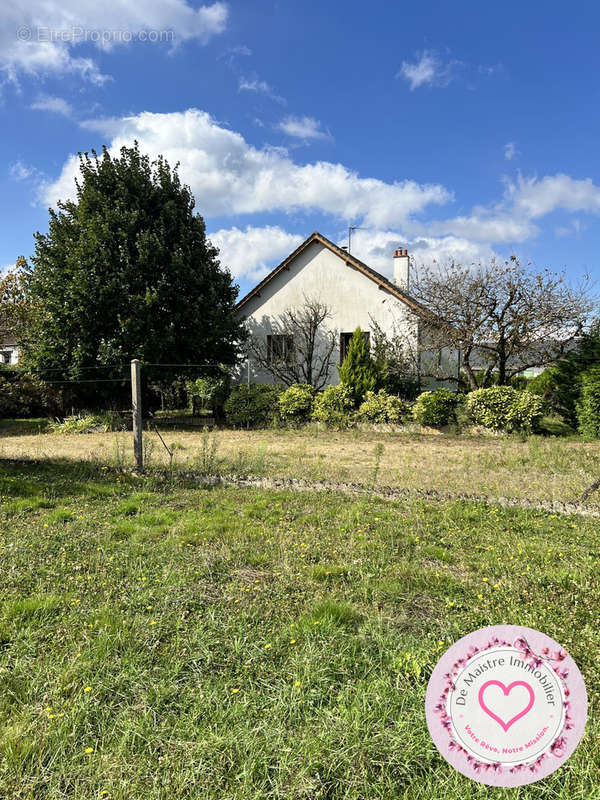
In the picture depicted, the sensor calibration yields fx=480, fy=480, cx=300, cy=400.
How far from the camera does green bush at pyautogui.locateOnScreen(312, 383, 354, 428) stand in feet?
52.1

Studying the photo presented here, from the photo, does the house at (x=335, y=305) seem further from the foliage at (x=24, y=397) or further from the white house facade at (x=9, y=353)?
the white house facade at (x=9, y=353)

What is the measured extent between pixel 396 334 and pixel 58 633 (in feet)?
56.7

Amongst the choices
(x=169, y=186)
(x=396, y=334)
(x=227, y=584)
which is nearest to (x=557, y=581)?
(x=227, y=584)

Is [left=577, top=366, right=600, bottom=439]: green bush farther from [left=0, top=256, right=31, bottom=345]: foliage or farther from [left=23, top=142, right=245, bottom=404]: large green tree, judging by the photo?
[left=0, top=256, right=31, bottom=345]: foliage

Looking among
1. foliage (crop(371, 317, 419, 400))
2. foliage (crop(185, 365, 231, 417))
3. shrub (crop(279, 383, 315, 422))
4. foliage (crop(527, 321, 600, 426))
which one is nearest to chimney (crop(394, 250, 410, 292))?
→ foliage (crop(371, 317, 419, 400))

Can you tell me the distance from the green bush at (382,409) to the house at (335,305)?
9.81 ft

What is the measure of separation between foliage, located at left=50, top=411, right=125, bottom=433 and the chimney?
12.4 m

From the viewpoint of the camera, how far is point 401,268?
66.4 ft

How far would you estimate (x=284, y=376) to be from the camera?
20016 millimetres

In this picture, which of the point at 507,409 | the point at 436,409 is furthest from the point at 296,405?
the point at 507,409

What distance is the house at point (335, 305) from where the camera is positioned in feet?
61.0

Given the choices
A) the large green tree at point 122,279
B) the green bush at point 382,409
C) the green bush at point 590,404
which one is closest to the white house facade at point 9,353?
the large green tree at point 122,279

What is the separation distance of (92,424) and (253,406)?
222 inches

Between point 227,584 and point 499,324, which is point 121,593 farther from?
point 499,324
